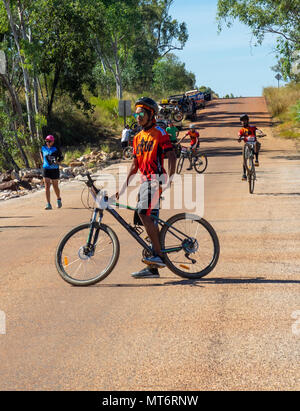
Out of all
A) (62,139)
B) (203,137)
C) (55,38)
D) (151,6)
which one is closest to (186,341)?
(55,38)

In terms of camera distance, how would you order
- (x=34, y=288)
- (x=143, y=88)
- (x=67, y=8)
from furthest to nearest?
(x=143, y=88) → (x=67, y=8) → (x=34, y=288)

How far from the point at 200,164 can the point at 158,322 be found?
18.3m

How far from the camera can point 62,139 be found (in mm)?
40375

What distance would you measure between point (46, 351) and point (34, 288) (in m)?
2.23

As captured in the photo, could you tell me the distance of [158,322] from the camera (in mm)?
5863

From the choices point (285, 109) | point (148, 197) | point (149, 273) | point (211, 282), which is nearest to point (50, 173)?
point (149, 273)

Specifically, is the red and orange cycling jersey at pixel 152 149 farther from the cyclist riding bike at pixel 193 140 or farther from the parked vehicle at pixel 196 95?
the parked vehicle at pixel 196 95

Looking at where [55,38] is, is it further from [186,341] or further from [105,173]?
[186,341]

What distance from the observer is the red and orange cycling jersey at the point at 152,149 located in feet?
23.0

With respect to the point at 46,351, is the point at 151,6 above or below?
above

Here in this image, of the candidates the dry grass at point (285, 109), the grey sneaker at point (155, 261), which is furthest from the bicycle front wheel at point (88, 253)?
the dry grass at point (285, 109)

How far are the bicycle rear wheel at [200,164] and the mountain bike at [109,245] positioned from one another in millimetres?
16582

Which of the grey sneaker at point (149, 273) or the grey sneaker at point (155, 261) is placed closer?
the grey sneaker at point (155, 261)

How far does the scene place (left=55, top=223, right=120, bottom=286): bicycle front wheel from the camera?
7.09m
